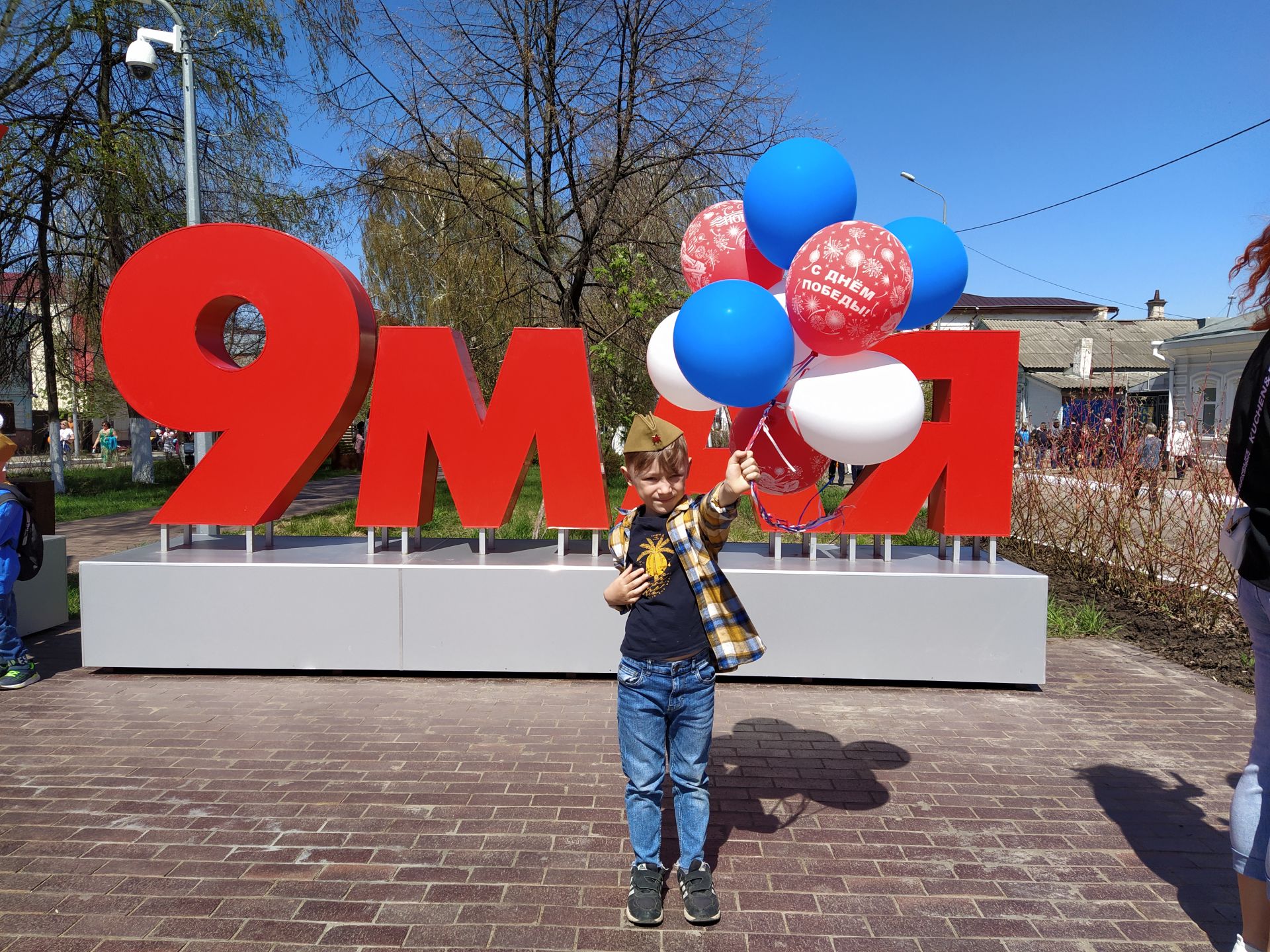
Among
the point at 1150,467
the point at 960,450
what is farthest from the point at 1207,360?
the point at 960,450

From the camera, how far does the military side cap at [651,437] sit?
9.64 feet

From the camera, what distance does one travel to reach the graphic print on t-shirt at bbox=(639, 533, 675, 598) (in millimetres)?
2973

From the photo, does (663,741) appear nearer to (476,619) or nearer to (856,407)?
(856,407)

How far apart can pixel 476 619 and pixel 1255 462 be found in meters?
4.63

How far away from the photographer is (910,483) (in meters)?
5.95

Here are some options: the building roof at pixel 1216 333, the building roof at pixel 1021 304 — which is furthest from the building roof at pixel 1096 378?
the building roof at pixel 1021 304

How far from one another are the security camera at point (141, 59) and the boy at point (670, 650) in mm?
10707

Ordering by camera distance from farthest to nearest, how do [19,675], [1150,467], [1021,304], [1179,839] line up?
[1021,304] → [1150,467] → [19,675] → [1179,839]

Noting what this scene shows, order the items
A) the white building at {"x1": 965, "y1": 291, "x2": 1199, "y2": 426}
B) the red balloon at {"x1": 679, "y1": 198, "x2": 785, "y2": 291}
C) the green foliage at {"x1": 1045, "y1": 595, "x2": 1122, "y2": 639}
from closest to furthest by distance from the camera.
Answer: the red balloon at {"x1": 679, "y1": 198, "x2": 785, "y2": 291} < the green foliage at {"x1": 1045, "y1": 595, "x2": 1122, "y2": 639} < the white building at {"x1": 965, "y1": 291, "x2": 1199, "y2": 426}

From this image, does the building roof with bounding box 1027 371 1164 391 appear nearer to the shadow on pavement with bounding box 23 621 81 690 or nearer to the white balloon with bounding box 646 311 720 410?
the white balloon with bounding box 646 311 720 410

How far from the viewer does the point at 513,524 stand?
11906 millimetres

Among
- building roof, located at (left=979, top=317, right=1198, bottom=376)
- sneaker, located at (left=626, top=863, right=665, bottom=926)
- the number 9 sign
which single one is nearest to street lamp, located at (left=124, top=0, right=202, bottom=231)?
the number 9 sign

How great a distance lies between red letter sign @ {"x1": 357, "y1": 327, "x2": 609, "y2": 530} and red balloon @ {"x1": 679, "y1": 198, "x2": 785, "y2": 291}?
2.42m

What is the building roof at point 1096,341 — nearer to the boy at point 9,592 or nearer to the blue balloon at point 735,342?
the blue balloon at point 735,342
